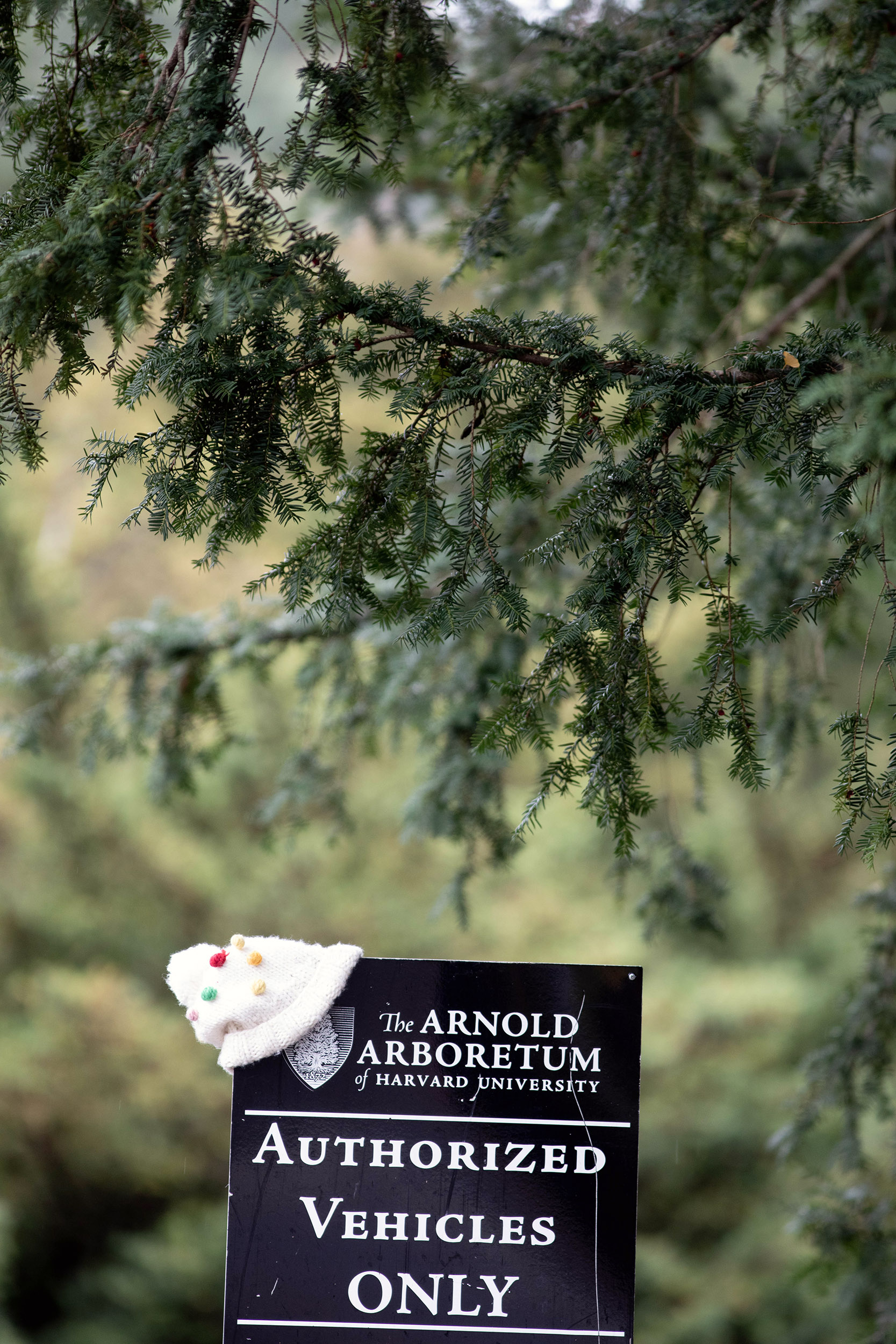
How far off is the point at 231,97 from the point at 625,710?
2.55 ft

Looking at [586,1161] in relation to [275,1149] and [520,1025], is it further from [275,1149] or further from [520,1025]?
[275,1149]

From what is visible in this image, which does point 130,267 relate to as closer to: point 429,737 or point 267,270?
point 267,270

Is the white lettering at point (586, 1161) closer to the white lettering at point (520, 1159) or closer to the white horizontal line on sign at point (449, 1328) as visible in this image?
the white lettering at point (520, 1159)

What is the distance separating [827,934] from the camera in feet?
19.7

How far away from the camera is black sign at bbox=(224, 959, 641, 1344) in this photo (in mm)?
1307

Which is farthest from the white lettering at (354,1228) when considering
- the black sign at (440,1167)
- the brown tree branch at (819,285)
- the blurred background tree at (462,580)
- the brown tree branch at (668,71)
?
the brown tree branch at (819,285)

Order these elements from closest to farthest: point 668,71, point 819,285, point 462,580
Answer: point 462,580 < point 668,71 < point 819,285

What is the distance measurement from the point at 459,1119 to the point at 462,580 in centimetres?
63

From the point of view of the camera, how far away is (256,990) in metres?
1.31

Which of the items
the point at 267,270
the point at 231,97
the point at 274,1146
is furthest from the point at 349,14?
the point at 274,1146

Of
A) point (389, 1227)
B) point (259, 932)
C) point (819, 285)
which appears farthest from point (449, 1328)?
point (259, 932)

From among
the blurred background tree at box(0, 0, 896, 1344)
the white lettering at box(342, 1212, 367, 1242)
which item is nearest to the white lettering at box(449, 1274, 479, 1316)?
the white lettering at box(342, 1212, 367, 1242)

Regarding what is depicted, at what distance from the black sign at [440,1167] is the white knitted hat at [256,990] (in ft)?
0.10

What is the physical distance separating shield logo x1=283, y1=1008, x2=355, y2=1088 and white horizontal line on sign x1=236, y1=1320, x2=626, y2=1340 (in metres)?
0.26
